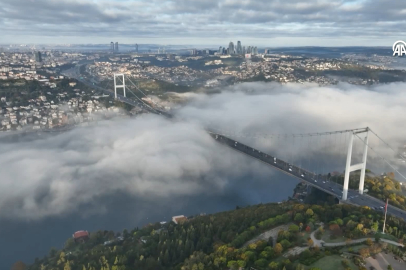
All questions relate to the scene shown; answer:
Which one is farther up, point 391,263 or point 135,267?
point 391,263

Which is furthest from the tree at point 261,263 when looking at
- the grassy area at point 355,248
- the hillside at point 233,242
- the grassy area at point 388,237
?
the grassy area at point 388,237

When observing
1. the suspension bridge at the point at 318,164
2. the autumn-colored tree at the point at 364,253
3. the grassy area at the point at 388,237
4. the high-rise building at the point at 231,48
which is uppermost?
the high-rise building at the point at 231,48

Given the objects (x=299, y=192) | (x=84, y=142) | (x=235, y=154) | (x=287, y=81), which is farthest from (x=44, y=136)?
(x=287, y=81)

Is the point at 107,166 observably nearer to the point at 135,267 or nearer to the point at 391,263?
the point at 135,267

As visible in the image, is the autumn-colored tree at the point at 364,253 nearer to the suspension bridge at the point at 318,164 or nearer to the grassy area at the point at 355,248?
the grassy area at the point at 355,248

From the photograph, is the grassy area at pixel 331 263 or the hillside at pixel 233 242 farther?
the hillside at pixel 233 242

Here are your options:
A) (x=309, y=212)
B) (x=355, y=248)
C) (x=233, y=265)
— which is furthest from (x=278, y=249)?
(x=309, y=212)

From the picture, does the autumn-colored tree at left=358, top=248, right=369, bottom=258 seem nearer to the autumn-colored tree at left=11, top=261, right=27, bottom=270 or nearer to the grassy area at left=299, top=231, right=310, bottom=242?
the grassy area at left=299, top=231, right=310, bottom=242
